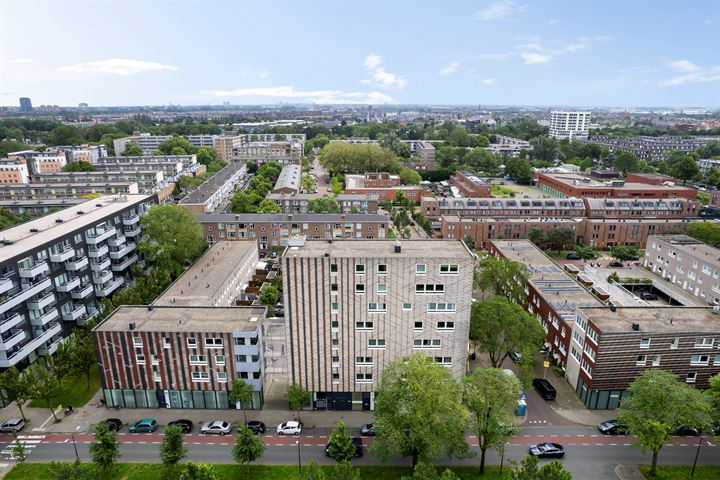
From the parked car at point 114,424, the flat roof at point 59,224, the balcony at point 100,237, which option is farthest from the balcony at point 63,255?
the parked car at point 114,424

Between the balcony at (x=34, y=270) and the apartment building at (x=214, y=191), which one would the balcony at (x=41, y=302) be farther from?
the apartment building at (x=214, y=191)

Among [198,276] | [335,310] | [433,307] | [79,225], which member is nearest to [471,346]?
[433,307]

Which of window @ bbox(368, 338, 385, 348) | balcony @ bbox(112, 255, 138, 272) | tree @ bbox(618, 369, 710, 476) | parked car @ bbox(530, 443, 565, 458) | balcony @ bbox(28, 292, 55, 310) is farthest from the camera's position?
balcony @ bbox(112, 255, 138, 272)

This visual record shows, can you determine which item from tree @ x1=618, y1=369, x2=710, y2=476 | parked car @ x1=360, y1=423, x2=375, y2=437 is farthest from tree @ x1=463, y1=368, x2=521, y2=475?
parked car @ x1=360, y1=423, x2=375, y2=437

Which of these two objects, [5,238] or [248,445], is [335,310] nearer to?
[248,445]

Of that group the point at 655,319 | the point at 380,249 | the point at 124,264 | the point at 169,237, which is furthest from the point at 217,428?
the point at 655,319

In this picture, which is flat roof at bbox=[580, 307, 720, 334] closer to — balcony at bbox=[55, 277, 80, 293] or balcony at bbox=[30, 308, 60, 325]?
balcony at bbox=[30, 308, 60, 325]

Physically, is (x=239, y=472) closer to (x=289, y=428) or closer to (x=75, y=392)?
(x=289, y=428)
